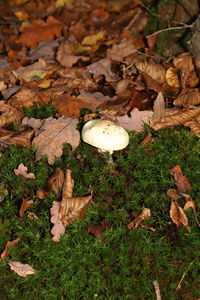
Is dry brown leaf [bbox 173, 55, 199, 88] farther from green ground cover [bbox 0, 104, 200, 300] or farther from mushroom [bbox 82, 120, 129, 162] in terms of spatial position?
mushroom [bbox 82, 120, 129, 162]

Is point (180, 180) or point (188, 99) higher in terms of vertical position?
point (188, 99)

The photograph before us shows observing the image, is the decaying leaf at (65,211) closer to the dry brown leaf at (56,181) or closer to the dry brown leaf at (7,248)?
the dry brown leaf at (56,181)

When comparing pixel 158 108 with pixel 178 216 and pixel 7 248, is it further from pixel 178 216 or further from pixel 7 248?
pixel 7 248

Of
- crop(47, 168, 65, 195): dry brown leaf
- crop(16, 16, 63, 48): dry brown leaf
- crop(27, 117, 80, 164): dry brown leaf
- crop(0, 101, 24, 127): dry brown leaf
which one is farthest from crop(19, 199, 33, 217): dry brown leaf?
crop(16, 16, 63, 48): dry brown leaf

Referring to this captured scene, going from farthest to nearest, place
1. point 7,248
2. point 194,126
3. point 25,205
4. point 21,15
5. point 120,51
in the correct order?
1. point 21,15
2. point 120,51
3. point 194,126
4. point 25,205
5. point 7,248

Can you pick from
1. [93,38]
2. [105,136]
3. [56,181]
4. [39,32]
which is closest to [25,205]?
[56,181]

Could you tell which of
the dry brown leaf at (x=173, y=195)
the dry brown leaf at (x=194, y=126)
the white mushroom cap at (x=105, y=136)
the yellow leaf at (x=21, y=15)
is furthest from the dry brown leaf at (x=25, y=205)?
the yellow leaf at (x=21, y=15)

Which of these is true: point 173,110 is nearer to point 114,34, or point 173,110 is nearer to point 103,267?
point 103,267
